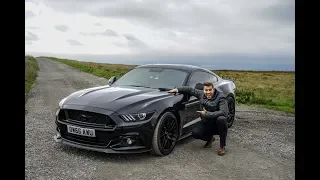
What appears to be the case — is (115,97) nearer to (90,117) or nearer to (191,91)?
(90,117)

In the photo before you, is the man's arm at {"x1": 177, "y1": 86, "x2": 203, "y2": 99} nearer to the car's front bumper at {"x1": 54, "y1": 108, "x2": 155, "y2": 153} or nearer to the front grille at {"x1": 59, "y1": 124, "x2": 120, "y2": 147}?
the car's front bumper at {"x1": 54, "y1": 108, "x2": 155, "y2": 153}

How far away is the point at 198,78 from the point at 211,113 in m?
1.26

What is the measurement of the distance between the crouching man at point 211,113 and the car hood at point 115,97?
1.50 feet

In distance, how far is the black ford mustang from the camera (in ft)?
15.2

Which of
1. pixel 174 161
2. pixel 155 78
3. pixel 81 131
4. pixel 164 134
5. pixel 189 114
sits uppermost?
pixel 155 78

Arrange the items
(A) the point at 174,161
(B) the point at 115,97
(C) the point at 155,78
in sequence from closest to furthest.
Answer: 1. (A) the point at 174,161
2. (B) the point at 115,97
3. (C) the point at 155,78

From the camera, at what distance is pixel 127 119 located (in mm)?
4668

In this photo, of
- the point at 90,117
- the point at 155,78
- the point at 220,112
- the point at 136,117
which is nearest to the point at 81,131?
the point at 90,117

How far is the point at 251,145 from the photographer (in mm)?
6199

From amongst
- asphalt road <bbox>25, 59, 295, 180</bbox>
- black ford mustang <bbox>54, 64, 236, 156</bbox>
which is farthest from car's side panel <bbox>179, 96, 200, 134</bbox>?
asphalt road <bbox>25, 59, 295, 180</bbox>

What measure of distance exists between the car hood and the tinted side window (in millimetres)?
824
